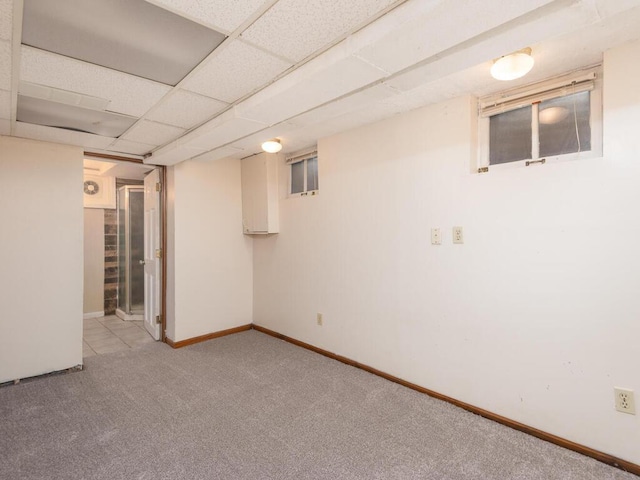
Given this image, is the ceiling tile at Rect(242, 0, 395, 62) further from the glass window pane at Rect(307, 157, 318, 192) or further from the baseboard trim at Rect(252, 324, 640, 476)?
the baseboard trim at Rect(252, 324, 640, 476)

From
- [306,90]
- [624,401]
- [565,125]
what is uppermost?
[306,90]

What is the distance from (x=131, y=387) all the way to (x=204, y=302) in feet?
4.37

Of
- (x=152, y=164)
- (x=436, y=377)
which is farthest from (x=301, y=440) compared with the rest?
(x=152, y=164)

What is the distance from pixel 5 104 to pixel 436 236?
10.2 feet

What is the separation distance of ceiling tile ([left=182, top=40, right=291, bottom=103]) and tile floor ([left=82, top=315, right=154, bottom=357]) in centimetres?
312

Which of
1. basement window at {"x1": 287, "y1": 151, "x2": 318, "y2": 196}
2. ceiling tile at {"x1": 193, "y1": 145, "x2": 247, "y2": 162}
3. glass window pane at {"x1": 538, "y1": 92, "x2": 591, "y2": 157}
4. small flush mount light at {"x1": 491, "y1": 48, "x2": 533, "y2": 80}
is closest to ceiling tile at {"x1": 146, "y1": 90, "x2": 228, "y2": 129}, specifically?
ceiling tile at {"x1": 193, "y1": 145, "x2": 247, "y2": 162}

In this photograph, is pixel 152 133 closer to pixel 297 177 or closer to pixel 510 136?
pixel 297 177

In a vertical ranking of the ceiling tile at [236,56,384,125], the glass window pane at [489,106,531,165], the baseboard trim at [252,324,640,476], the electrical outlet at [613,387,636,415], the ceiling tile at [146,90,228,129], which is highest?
the ceiling tile at [146,90,228,129]

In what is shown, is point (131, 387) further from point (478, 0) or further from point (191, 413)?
point (478, 0)

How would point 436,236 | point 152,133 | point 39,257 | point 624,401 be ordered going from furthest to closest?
1. point 39,257
2. point 152,133
3. point 436,236
4. point 624,401

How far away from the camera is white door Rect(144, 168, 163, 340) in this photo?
399cm

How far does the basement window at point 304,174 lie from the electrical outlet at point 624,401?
2811 mm

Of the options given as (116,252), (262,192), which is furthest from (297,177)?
(116,252)

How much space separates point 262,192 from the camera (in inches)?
155
